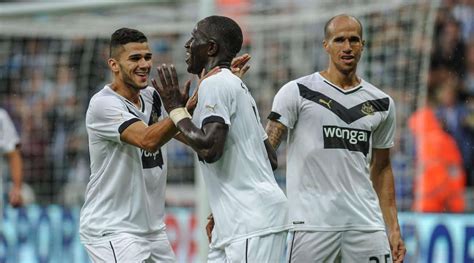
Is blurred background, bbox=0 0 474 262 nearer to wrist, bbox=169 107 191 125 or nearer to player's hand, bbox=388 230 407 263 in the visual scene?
player's hand, bbox=388 230 407 263

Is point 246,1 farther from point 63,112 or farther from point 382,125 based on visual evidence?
point 382,125

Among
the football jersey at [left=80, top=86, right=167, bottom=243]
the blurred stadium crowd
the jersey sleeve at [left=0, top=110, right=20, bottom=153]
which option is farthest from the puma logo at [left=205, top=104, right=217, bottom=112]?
the jersey sleeve at [left=0, top=110, right=20, bottom=153]

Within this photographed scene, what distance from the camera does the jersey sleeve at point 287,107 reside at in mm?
6555

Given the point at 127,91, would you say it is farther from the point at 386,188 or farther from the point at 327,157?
the point at 386,188

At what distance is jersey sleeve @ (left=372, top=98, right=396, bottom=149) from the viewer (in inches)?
269

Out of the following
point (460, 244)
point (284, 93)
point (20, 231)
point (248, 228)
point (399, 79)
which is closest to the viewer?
point (248, 228)

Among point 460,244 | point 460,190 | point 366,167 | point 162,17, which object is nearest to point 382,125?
point 366,167

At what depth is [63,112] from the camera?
1155 centimetres

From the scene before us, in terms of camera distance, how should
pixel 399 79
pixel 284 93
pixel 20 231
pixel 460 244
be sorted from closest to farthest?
pixel 284 93, pixel 460 244, pixel 399 79, pixel 20 231

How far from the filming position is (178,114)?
5504mm

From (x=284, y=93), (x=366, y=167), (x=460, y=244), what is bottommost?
(x=460, y=244)

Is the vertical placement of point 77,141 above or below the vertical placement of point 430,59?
below

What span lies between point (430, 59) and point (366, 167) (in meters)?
3.97

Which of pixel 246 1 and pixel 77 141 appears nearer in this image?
pixel 246 1
